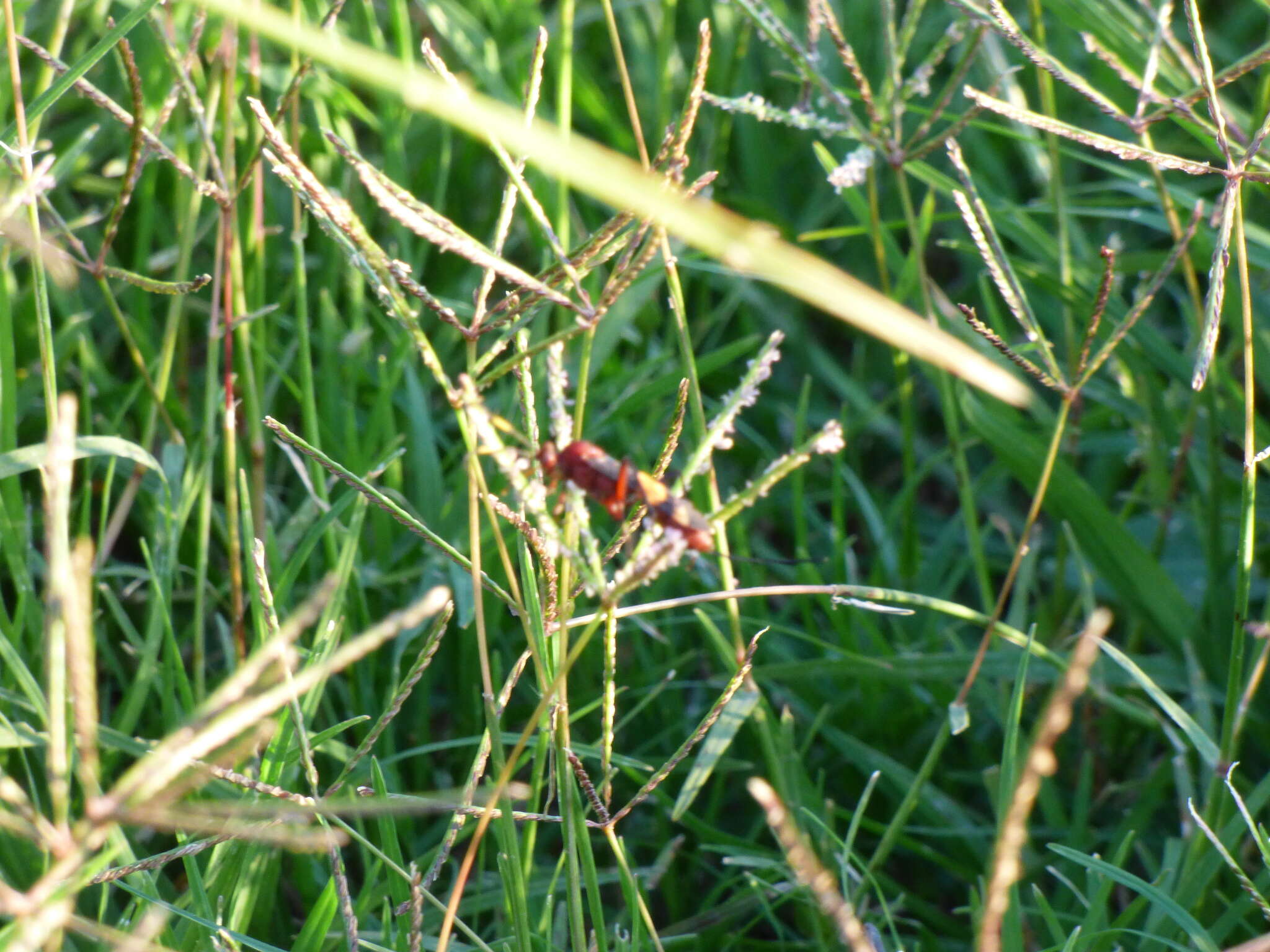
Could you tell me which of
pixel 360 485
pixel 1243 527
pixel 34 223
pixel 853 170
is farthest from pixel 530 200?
pixel 1243 527

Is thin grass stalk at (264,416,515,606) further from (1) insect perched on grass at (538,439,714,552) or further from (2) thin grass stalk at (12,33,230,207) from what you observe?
(2) thin grass stalk at (12,33,230,207)

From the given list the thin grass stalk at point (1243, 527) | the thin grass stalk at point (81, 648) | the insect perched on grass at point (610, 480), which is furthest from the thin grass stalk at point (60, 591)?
the thin grass stalk at point (1243, 527)

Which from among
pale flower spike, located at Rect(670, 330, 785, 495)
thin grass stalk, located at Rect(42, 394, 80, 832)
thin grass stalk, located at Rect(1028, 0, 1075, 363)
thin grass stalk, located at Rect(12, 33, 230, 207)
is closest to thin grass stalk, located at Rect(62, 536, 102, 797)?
thin grass stalk, located at Rect(42, 394, 80, 832)

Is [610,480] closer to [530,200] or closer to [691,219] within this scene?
[530,200]

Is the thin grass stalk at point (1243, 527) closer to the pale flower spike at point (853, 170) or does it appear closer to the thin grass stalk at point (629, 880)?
the pale flower spike at point (853, 170)

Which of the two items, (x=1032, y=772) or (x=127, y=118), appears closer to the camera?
(x=1032, y=772)

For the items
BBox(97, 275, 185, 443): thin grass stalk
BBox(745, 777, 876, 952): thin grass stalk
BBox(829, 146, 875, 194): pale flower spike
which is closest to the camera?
BBox(745, 777, 876, 952): thin grass stalk

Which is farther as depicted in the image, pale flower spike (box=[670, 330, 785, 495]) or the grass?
the grass

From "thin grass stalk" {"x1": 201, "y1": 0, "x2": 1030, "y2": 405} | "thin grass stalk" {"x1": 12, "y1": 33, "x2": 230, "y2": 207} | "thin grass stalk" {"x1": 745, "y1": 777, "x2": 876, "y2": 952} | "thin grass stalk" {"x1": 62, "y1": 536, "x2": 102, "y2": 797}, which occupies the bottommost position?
"thin grass stalk" {"x1": 745, "y1": 777, "x2": 876, "y2": 952}
